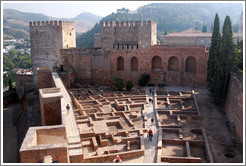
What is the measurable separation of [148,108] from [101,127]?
426 centimetres

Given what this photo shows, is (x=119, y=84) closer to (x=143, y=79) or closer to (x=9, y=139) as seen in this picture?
(x=143, y=79)

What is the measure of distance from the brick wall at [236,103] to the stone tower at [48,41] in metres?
14.4

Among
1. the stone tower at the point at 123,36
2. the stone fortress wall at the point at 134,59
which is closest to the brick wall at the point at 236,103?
the stone fortress wall at the point at 134,59

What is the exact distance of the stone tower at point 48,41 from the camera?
77.8ft

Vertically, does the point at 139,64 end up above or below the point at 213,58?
below

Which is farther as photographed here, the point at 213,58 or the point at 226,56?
the point at 213,58

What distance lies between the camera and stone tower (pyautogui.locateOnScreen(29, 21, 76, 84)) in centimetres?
2370

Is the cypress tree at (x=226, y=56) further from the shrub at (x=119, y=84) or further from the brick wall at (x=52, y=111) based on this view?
the brick wall at (x=52, y=111)

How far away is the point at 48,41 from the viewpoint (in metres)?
24.0

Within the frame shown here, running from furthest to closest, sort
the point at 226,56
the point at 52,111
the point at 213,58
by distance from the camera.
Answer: the point at 213,58
the point at 226,56
the point at 52,111

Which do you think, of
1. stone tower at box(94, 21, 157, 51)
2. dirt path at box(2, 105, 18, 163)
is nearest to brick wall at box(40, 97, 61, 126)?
dirt path at box(2, 105, 18, 163)

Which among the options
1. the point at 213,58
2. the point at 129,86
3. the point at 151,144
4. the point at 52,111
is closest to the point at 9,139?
the point at 52,111

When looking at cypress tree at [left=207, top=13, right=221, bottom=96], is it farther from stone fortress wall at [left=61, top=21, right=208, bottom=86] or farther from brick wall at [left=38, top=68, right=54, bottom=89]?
brick wall at [left=38, top=68, right=54, bottom=89]

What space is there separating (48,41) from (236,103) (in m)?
16.5
